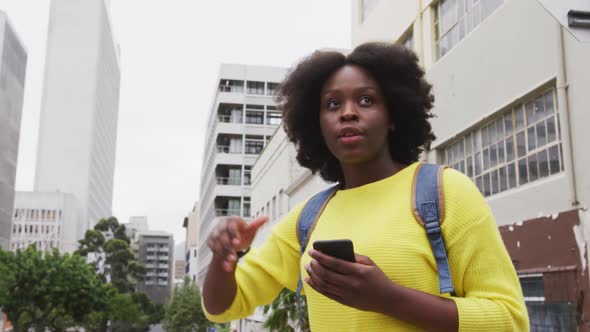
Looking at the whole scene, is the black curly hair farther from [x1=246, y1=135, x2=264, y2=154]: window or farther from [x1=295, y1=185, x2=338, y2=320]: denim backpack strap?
[x1=246, y1=135, x2=264, y2=154]: window

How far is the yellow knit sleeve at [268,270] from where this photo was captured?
6.57ft

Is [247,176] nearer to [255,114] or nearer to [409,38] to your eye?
[255,114]

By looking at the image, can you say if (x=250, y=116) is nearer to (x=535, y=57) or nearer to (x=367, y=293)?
(x=535, y=57)

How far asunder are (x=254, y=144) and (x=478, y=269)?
5558 centimetres

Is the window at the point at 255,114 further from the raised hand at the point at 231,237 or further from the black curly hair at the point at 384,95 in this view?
the raised hand at the point at 231,237

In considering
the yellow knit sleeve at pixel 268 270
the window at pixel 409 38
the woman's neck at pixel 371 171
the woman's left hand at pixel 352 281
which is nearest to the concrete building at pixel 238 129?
the window at pixel 409 38

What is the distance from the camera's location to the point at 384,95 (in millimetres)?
1956

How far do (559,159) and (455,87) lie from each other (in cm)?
336

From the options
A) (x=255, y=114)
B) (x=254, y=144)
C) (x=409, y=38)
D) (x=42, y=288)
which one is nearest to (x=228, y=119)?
(x=255, y=114)

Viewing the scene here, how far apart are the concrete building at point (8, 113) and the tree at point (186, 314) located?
19612mm

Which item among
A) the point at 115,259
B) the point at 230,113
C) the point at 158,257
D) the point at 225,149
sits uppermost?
the point at 230,113

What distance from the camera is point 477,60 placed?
10.7m

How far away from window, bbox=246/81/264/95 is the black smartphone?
58268 millimetres

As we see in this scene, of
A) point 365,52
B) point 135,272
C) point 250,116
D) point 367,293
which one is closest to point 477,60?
point 365,52
